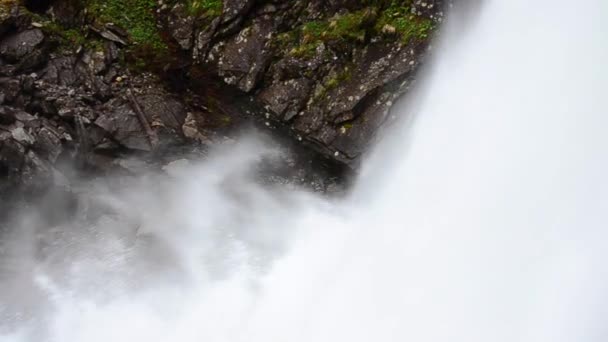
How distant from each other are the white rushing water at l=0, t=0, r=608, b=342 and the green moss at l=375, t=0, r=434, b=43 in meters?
0.47

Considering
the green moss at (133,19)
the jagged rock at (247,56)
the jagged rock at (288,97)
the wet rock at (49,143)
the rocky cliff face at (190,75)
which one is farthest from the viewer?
the green moss at (133,19)

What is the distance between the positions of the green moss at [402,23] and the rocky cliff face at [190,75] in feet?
0.07

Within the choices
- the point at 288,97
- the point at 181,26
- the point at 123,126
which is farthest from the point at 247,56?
the point at 123,126

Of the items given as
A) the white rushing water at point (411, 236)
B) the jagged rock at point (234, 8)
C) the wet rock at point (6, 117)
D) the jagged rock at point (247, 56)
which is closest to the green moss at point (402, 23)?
the white rushing water at point (411, 236)

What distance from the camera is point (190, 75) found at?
1025 cm

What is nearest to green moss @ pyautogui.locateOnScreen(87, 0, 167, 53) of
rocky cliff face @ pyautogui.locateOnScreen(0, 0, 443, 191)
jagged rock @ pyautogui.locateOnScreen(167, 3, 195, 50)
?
rocky cliff face @ pyautogui.locateOnScreen(0, 0, 443, 191)

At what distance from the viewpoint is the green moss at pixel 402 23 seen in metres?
9.34

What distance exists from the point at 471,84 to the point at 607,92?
7.37 feet

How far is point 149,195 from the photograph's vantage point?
9.91 meters

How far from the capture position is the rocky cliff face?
9.39 metres

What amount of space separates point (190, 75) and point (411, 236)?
5.22m

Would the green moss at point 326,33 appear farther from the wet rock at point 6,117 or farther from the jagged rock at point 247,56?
the wet rock at point 6,117

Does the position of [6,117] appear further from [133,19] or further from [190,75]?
[190,75]

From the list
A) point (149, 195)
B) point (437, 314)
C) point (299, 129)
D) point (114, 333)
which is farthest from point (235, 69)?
point (437, 314)
